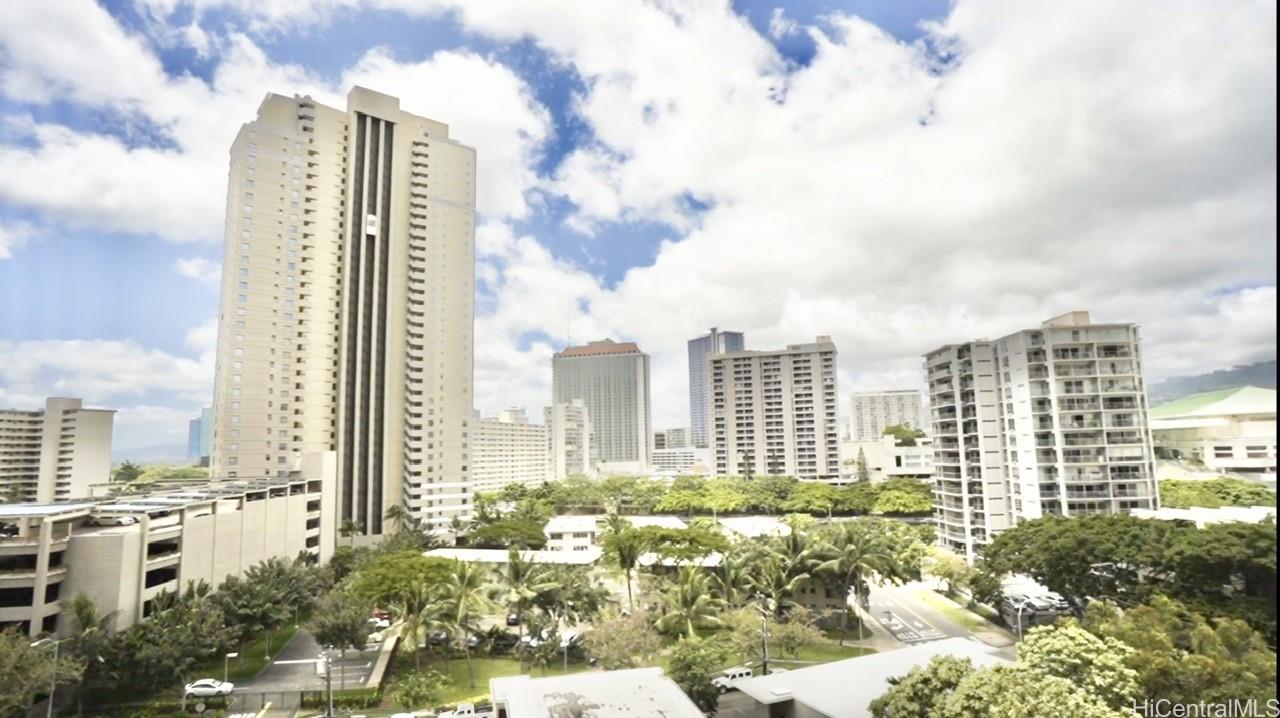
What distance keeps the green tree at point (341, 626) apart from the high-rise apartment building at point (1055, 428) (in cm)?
2286

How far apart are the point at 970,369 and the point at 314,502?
28.4m

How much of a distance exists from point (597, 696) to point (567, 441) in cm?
8143

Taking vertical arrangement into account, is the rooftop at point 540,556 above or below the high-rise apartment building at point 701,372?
below

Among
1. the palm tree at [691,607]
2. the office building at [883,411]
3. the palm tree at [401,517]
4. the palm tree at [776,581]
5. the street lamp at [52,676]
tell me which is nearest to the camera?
the street lamp at [52,676]

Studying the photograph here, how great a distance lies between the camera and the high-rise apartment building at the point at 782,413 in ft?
198

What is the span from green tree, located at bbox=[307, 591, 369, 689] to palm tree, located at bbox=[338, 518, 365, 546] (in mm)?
16335

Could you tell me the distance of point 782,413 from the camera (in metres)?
61.6

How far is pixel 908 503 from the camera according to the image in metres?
41.2

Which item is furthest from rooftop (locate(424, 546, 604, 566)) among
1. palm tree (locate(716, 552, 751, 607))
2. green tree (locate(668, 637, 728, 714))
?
green tree (locate(668, 637, 728, 714))

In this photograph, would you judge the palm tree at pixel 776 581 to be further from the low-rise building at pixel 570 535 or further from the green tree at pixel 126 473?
the green tree at pixel 126 473

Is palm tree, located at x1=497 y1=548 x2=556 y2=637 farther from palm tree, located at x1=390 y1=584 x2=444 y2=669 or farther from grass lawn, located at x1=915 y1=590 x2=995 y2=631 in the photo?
grass lawn, located at x1=915 y1=590 x2=995 y2=631

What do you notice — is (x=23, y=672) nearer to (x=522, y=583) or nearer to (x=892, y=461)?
(x=522, y=583)

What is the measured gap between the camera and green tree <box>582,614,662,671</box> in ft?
49.4

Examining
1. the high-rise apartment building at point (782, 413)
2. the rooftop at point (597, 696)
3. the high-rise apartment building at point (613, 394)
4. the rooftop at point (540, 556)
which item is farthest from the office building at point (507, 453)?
the rooftop at point (597, 696)
